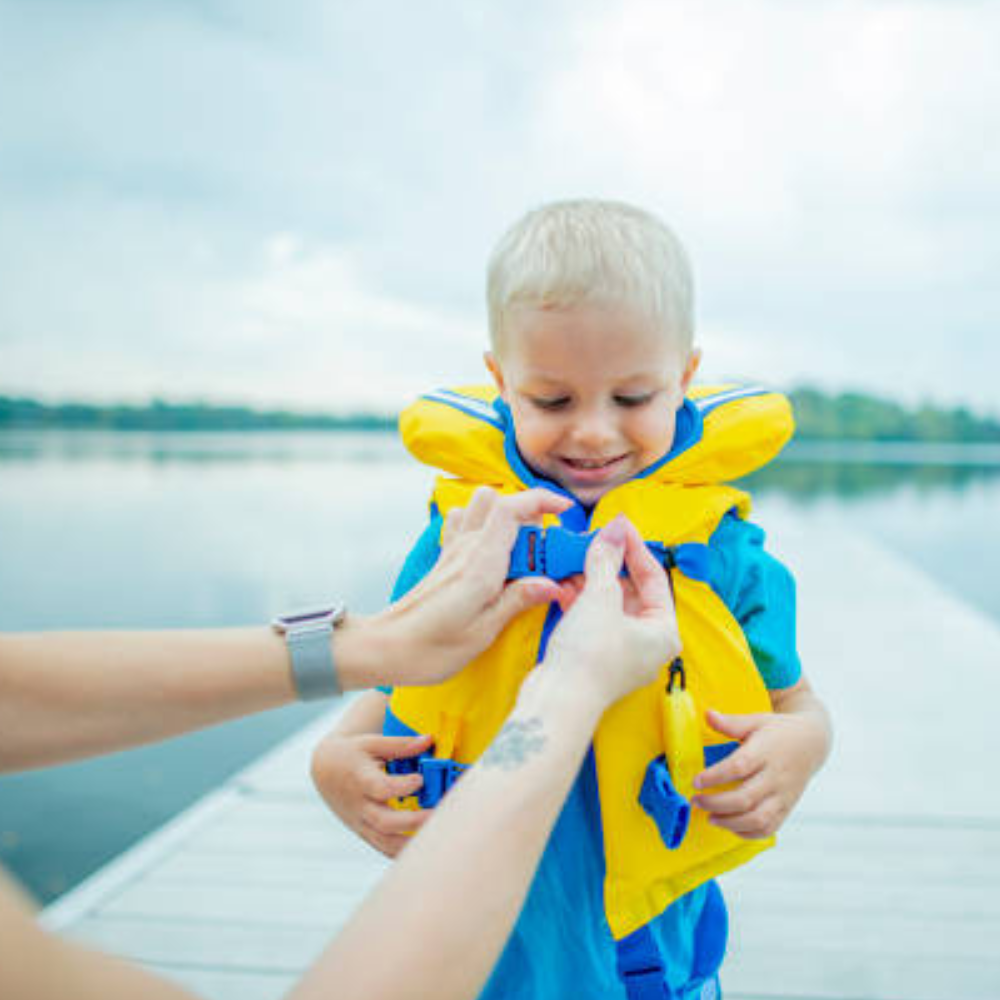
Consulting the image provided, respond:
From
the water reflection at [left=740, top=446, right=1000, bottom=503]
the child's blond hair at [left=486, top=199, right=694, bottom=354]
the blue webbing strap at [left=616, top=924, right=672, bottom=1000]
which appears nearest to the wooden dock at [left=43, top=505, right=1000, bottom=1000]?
the blue webbing strap at [left=616, top=924, right=672, bottom=1000]

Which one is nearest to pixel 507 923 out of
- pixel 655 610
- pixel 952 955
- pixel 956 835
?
pixel 655 610

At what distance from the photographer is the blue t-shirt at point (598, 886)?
1.44 meters

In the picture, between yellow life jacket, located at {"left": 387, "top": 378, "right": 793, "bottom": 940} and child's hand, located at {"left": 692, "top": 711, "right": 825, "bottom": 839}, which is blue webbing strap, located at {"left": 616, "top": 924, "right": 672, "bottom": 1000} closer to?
yellow life jacket, located at {"left": 387, "top": 378, "right": 793, "bottom": 940}

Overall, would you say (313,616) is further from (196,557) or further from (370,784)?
(196,557)

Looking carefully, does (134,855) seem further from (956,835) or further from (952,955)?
(956,835)

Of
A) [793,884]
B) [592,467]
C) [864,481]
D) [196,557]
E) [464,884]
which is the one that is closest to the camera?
[464,884]

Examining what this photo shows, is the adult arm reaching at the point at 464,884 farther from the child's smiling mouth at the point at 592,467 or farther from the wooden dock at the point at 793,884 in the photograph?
the wooden dock at the point at 793,884

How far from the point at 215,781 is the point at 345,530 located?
38.7ft

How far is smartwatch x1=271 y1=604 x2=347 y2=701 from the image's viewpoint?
1367 millimetres

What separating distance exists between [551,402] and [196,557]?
13493 mm

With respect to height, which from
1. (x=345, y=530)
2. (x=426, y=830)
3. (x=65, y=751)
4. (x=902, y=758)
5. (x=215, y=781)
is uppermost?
(x=426, y=830)

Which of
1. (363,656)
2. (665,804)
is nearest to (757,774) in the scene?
(665,804)

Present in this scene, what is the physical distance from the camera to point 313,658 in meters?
1.37

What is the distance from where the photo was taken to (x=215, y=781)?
5.59 metres
